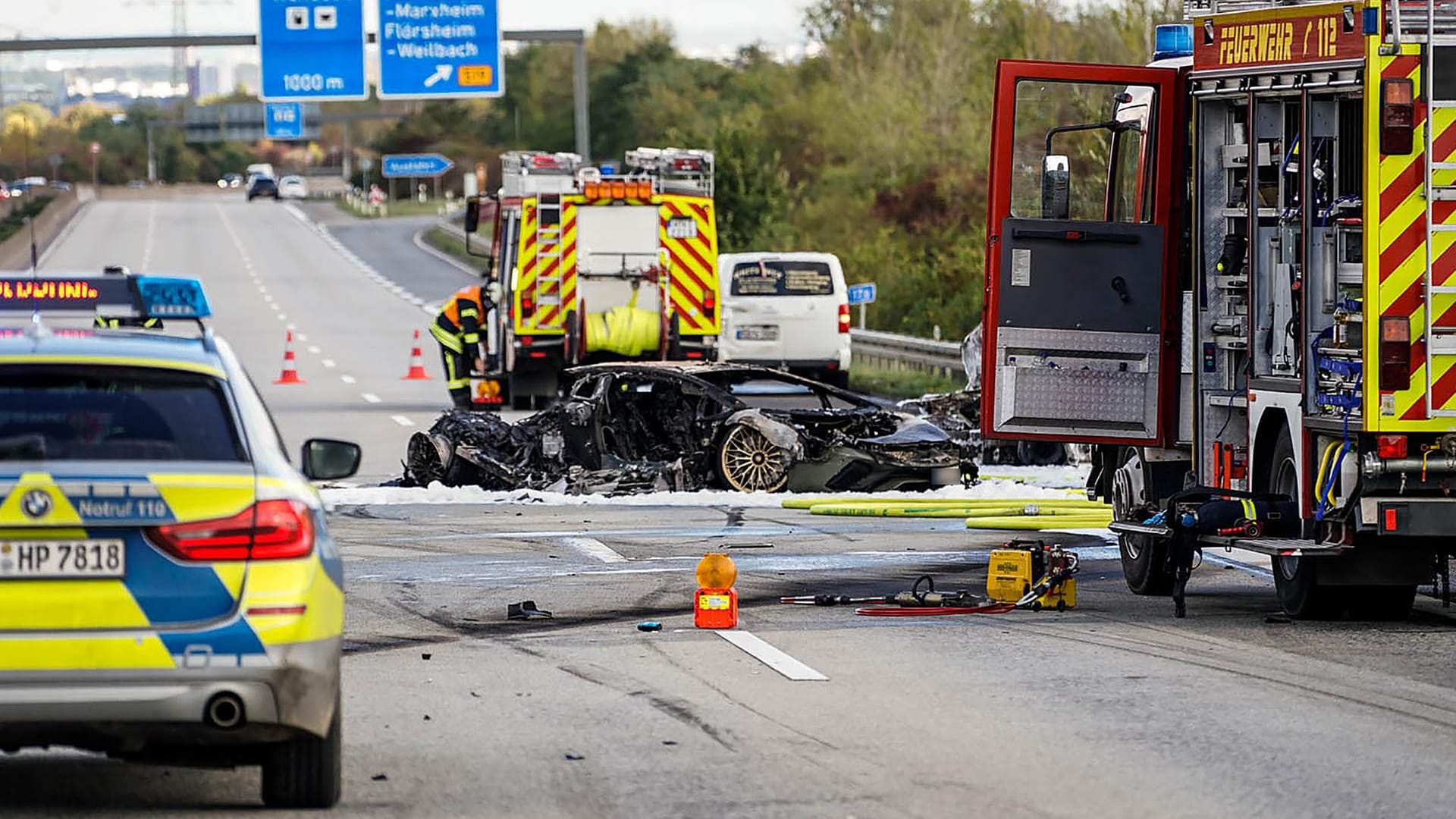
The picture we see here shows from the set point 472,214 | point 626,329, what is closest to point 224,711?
point 626,329

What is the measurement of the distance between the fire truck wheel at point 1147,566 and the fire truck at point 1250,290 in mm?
21

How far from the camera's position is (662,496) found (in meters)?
17.9

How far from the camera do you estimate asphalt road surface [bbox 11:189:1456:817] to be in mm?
6910

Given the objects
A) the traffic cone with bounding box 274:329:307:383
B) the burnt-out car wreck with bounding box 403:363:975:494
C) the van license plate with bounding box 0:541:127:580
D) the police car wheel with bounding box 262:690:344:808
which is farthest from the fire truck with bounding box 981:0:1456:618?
the traffic cone with bounding box 274:329:307:383

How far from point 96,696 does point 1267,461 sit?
6929 millimetres

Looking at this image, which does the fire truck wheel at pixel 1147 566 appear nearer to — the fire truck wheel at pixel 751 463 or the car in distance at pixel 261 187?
the fire truck wheel at pixel 751 463

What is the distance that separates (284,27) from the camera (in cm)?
4125

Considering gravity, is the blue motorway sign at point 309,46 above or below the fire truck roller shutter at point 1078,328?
above

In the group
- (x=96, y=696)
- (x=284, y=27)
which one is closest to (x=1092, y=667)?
(x=96, y=696)

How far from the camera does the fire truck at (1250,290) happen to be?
10.2 meters

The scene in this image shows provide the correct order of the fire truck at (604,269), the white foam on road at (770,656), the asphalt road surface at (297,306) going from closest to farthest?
the white foam on road at (770,656) < the fire truck at (604,269) < the asphalt road surface at (297,306)

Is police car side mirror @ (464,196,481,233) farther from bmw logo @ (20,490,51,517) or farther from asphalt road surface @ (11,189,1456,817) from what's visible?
bmw logo @ (20,490,51,517)

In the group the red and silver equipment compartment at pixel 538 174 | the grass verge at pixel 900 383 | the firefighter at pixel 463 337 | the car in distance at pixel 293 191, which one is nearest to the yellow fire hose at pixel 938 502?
the red and silver equipment compartment at pixel 538 174

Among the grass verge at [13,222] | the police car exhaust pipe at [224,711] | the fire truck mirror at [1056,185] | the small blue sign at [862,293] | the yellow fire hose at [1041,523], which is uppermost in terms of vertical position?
the fire truck mirror at [1056,185]
